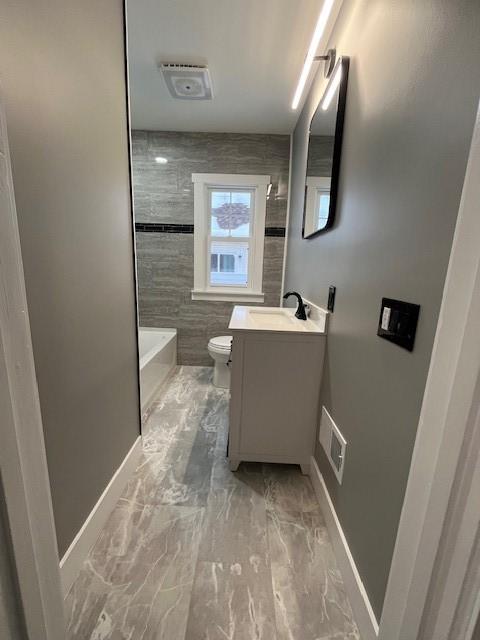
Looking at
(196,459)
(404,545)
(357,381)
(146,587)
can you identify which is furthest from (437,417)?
(196,459)

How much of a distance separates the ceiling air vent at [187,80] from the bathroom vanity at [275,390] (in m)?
1.76

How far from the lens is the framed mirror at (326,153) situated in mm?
1387

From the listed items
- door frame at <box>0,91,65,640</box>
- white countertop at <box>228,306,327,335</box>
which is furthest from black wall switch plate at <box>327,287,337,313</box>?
door frame at <box>0,91,65,640</box>

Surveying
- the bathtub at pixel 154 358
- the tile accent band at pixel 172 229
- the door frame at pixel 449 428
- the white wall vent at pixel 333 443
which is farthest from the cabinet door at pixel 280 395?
the tile accent band at pixel 172 229

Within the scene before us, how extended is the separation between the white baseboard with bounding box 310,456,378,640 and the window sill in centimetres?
208

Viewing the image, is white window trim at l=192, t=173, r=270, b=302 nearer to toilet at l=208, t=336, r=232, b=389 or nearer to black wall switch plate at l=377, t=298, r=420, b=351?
toilet at l=208, t=336, r=232, b=389

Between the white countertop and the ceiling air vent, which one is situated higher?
the ceiling air vent

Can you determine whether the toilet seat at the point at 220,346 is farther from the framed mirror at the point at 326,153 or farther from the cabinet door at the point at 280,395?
the framed mirror at the point at 326,153

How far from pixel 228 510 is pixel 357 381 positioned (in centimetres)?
94

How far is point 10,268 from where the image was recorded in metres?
0.47

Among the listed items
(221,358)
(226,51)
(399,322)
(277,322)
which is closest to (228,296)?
(221,358)

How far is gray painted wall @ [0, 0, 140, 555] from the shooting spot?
812mm

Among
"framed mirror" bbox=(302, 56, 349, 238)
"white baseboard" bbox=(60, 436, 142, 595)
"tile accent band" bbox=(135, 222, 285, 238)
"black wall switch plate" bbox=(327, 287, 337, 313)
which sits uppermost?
"framed mirror" bbox=(302, 56, 349, 238)

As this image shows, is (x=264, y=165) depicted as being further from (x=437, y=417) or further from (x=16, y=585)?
(x=16, y=585)
